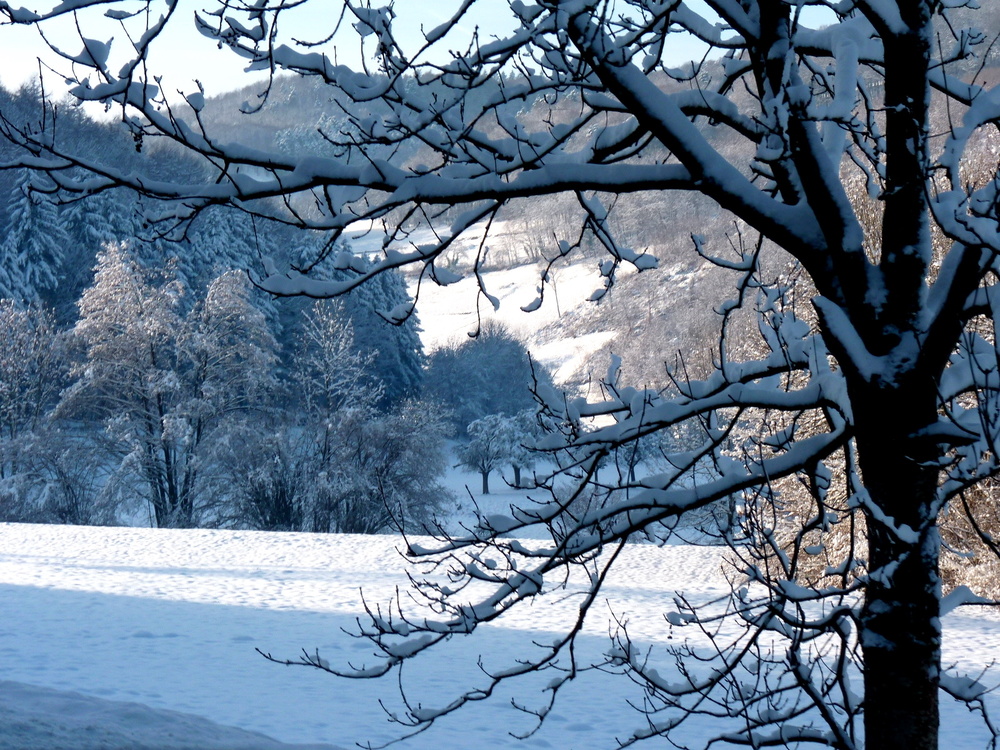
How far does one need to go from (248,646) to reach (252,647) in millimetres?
49

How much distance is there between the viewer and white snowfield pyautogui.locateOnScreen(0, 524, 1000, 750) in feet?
22.1

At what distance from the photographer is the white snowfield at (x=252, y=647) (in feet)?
22.1

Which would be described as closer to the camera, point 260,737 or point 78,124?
point 260,737

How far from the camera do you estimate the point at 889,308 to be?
3.40m

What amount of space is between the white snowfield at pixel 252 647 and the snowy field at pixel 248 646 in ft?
0.08

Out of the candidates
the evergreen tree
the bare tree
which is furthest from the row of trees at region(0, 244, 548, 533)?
the bare tree

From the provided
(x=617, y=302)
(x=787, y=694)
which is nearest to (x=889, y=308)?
(x=787, y=694)

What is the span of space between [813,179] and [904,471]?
1.08m

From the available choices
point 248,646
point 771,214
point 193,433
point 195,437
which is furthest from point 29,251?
point 771,214

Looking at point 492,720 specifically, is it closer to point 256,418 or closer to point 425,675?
point 425,675

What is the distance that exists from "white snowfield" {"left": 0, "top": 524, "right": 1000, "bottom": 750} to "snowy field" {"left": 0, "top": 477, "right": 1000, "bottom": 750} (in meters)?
0.02

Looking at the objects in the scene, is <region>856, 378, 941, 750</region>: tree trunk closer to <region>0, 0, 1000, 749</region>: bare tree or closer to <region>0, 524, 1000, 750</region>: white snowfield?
<region>0, 0, 1000, 749</region>: bare tree

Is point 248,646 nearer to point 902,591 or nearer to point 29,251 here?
point 902,591

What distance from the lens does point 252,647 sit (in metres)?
9.85
